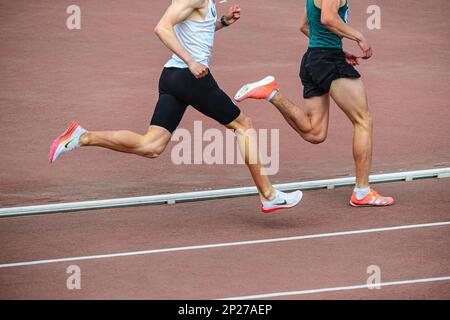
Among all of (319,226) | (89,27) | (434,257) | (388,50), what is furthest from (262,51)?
(434,257)

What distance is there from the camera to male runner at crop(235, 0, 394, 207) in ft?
33.8

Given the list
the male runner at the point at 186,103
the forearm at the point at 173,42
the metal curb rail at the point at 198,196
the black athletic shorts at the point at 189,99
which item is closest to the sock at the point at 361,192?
the metal curb rail at the point at 198,196

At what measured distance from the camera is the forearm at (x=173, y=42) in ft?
31.0

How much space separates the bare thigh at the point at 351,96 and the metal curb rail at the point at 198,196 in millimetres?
1264

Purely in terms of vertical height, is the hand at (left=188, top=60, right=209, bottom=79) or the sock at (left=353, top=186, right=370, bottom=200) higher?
the hand at (left=188, top=60, right=209, bottom=79)

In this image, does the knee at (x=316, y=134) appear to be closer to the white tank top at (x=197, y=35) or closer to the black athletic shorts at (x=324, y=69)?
the black athletic shorts at (x=324, y=69)

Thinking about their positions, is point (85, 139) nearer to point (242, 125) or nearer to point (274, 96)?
point (242, 125)

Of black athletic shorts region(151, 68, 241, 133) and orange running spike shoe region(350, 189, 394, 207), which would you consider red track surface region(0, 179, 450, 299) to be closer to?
orange running spike shoe region(350, 189, 394, 207)

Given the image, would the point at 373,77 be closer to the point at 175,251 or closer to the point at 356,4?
the point at 356,4

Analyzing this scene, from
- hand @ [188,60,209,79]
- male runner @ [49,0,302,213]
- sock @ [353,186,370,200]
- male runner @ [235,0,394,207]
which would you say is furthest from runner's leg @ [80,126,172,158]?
sock @ [353,186,370,200]

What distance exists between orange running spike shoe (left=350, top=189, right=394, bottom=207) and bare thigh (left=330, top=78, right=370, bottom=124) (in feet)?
2.61

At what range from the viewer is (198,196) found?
11.2m

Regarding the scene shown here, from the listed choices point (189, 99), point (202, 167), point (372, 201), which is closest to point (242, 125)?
point (189, 99)

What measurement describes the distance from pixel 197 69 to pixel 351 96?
69.6 inches
